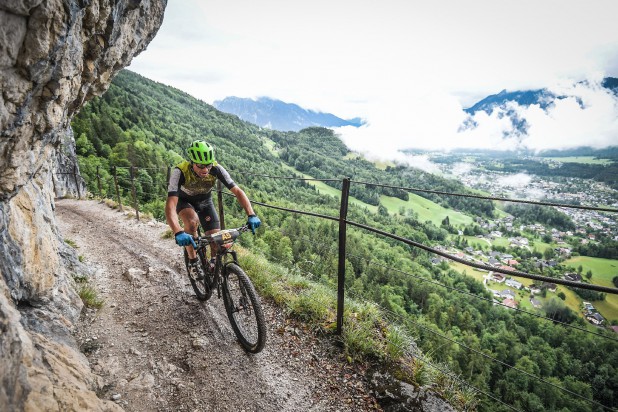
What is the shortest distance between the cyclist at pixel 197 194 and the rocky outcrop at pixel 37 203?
1574 millimetres

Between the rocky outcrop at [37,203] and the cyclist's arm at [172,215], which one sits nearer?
the rocky outcrop at [37,203]

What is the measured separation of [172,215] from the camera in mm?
4266

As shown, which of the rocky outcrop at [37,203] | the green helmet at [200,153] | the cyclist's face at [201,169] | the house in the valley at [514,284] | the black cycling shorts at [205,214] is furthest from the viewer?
the house in the valley at [514,284]

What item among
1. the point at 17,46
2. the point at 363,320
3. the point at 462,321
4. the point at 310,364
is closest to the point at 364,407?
the point at 310,364

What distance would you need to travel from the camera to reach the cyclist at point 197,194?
4355 mm

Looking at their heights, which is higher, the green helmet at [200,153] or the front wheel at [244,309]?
the green helmet at [200,153]

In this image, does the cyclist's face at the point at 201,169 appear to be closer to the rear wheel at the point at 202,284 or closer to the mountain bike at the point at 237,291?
the mountain bike at the point at 237,291

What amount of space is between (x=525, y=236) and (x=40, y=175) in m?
132

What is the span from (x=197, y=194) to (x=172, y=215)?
0.79 meters

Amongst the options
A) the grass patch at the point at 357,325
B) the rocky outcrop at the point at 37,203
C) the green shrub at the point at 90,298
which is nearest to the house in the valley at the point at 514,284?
the grass patch at the point at 357,325

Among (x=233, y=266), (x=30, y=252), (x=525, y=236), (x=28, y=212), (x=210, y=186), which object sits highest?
(x=210, y=186)

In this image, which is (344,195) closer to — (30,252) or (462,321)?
(30,252)

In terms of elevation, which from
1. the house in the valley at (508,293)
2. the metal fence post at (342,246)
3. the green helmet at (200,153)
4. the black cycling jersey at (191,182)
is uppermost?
the green helmet at (200,153)

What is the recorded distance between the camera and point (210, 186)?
5043 mm
